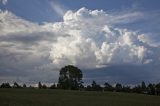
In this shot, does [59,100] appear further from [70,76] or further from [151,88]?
[151,88]

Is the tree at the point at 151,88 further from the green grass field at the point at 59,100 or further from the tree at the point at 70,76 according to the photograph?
the green grass field at the point at 59,100

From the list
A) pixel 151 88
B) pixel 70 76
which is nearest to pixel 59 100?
pixel 70 76

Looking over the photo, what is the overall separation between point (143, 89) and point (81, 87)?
43641 mm

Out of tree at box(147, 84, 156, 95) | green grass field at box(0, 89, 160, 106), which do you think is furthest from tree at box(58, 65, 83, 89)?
green grass field at box(0, 89, 160, 106)

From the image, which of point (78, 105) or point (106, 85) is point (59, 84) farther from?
point (78, 105)

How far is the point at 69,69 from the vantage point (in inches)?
5797

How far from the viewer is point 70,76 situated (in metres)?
146

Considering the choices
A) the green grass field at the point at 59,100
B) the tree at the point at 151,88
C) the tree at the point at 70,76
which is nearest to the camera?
the green grass field at the point at 59,100

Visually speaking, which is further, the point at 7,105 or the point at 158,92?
the point at 158,92

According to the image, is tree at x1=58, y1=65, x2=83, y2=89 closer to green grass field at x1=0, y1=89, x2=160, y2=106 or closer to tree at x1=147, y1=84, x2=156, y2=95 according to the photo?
tree at x1=147, y1=84, x2=156, y2=95

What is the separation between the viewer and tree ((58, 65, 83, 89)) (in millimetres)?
144788

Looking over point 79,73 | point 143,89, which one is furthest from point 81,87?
point 143,89

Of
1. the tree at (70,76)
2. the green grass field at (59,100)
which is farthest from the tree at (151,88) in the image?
the green grass field at (59,100)

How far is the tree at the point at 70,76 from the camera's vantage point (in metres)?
145
